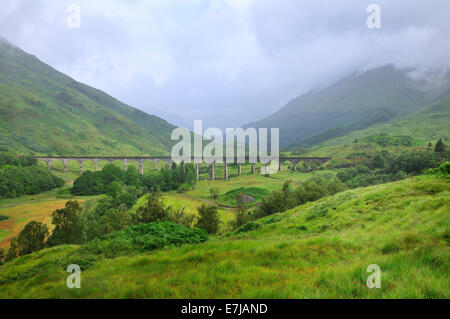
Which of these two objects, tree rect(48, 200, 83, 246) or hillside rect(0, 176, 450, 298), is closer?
hillside rect(0, 176, 450, 298)

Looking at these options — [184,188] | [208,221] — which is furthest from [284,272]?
[184,188]

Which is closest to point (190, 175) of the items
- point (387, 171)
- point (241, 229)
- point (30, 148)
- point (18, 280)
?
point (387, 171)

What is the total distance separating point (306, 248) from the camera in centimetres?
894

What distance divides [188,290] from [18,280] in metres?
10.9

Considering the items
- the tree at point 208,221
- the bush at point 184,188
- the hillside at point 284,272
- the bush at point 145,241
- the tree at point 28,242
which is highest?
the hillside at point 284,272

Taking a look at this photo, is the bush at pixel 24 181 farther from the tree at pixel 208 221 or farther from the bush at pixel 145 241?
the bush at pixel 145 241

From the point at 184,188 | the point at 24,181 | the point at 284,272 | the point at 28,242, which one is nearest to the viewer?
the point at 284,272

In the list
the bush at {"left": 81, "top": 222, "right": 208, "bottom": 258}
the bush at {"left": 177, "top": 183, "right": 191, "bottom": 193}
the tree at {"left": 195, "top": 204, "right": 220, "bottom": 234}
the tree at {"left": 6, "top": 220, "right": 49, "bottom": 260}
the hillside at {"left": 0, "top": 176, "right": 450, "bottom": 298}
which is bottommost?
the bush at {"left": 177, "top": 183, "right": 191, "bottom": 193}

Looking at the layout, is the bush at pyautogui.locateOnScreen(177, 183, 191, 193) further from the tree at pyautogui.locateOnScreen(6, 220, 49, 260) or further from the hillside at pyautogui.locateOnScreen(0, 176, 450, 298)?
the hillside at pyautogui.locateOnScreen(0, 176, 450, 298)

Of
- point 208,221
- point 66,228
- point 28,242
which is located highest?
point 208,221

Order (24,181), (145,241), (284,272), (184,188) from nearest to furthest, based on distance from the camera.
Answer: (284,272), (145,241), (24,181), (184,188)

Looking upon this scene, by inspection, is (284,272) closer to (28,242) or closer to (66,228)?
(66,228)

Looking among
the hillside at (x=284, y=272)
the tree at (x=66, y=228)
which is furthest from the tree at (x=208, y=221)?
the hillside at (x=284, y=272)

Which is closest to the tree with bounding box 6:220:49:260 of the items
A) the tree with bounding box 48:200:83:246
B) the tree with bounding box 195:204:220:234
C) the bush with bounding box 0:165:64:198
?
the tree with bounding box 48:200:83:246
